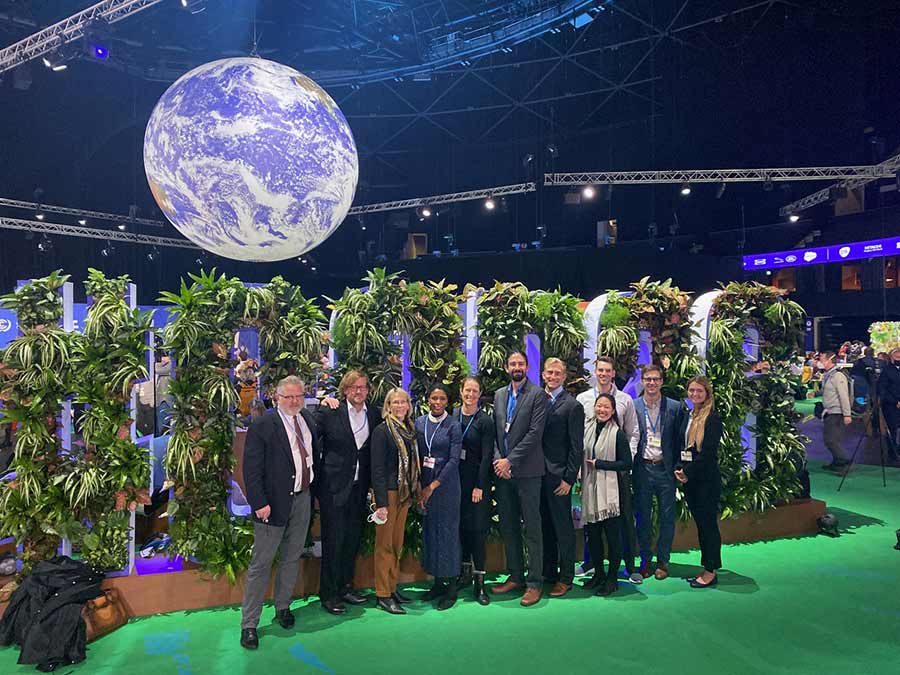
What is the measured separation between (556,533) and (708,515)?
1219mm

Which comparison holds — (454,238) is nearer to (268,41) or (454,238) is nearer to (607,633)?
(268,41)

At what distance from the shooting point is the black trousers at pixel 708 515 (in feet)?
16.6

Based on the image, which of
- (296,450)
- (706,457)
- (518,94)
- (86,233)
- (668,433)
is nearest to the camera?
(296,450)

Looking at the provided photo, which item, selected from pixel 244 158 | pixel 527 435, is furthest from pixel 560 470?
pixel 244 158

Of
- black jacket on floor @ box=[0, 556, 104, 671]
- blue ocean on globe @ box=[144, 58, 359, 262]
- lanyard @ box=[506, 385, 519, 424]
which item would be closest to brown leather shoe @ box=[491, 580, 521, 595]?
lanyard @ box=[506, 385, 519, 424]

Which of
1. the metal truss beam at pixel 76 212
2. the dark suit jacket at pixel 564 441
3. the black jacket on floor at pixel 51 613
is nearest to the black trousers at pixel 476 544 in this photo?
the dark suit jacket at pixel 564 441

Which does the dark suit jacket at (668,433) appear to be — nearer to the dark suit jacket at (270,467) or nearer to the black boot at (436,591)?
the black boot at (436,591)

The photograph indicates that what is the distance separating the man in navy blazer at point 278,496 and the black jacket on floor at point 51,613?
0.94 m

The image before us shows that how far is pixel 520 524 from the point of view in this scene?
16.3 feet

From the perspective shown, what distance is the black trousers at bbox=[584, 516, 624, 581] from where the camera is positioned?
16.2 feet

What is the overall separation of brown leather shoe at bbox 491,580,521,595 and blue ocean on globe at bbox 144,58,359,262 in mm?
2965

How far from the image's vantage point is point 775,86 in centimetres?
1305

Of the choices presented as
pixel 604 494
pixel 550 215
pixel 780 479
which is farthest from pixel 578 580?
pixel 550 215

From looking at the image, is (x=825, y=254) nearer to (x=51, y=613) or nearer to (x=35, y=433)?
(x=35, y=433)
